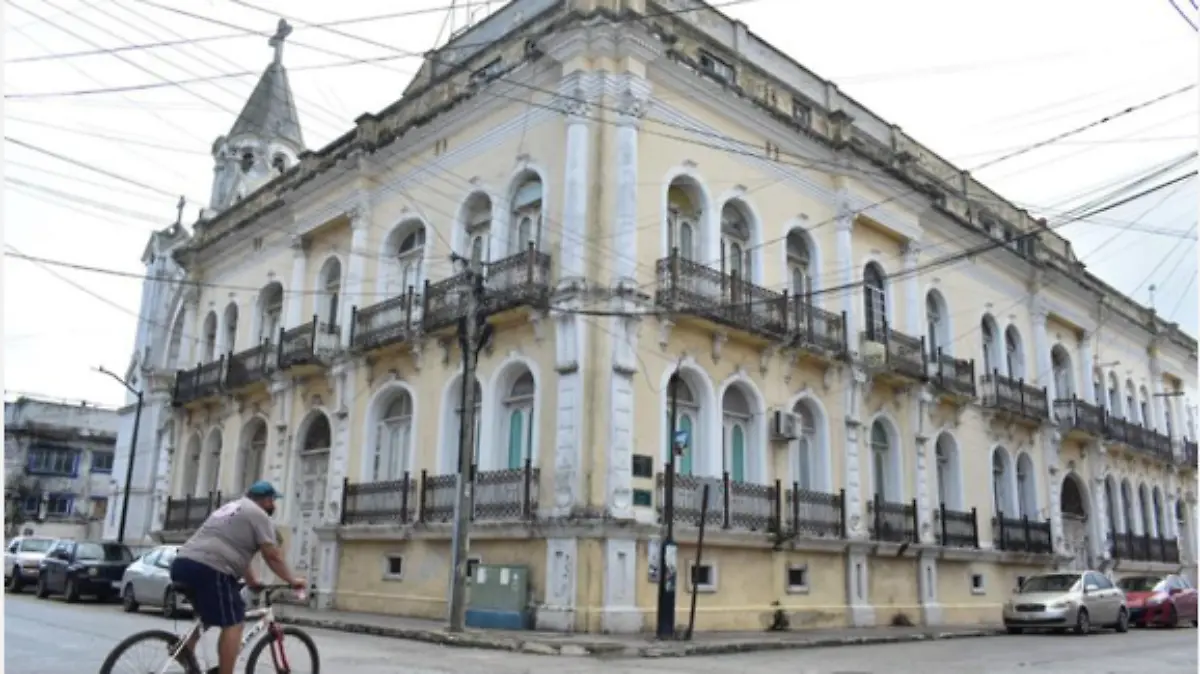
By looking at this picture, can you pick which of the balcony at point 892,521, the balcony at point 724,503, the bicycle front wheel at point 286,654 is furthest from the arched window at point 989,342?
the bicycle front wheel at point 286,654

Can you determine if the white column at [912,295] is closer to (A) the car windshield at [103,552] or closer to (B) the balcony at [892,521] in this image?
(B) the balcony at [892,521]

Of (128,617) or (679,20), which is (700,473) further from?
(128,617)

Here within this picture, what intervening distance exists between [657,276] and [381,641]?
781 centimetres

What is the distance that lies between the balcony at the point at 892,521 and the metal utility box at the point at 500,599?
844cm

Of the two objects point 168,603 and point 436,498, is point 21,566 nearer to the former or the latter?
point 168,603

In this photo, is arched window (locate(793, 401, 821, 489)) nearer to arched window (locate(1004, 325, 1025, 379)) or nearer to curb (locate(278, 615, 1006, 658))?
curb (locate(278, 615, 1006, 658))

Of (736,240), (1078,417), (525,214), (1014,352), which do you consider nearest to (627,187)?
(525,214)

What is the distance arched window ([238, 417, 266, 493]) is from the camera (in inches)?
1027

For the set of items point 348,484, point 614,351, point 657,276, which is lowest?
point 348,484

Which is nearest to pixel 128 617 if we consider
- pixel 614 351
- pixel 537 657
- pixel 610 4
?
pixel 537 657

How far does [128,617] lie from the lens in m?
17.0

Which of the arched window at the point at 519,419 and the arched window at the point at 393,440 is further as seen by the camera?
the arched window at the point at 393,440

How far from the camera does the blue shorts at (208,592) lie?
652cm

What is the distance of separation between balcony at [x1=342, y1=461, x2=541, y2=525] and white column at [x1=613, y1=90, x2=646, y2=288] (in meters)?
3.87
